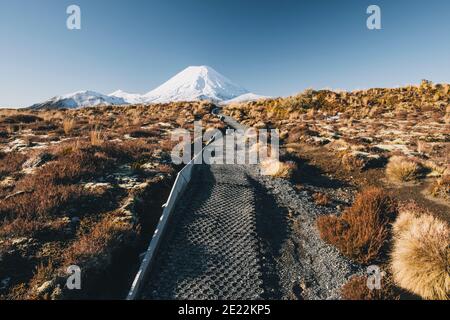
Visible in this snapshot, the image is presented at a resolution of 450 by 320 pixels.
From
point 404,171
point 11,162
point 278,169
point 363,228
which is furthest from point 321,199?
point 11,162

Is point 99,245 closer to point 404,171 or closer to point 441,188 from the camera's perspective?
point 441,188

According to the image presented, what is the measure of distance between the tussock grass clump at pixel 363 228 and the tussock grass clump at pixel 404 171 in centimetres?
369

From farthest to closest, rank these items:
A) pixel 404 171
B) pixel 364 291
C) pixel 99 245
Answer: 1. pixel 404 171
2. pixel 99 245
3. pixel 364 291

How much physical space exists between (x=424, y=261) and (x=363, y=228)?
174cm

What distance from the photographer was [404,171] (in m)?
11.9

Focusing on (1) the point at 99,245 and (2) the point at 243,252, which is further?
(2) the point at 243,252

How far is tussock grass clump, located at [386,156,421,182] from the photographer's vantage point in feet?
38.7

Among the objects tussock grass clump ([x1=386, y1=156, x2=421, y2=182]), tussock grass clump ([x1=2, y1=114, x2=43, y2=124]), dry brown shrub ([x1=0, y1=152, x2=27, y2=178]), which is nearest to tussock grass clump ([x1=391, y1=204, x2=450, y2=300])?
tussock grass clump ([x1=386, y1=156, x2=421, y2=182])

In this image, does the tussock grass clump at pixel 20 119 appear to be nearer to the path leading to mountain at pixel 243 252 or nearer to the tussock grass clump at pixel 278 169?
the path leading to mountain at pixel 243 252

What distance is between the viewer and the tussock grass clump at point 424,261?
5203 millimetres

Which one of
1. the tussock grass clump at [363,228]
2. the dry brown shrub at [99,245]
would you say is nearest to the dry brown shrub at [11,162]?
the dry brown shrub at [99,245]

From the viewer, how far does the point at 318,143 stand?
18.9 meters
